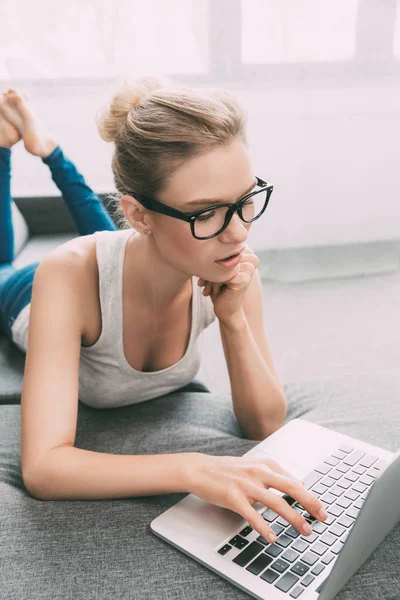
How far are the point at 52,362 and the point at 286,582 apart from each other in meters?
0.54

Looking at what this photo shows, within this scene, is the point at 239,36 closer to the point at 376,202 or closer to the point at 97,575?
the point at 376,202

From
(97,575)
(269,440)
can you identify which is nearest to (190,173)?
(269,440)

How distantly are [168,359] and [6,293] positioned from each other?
715mm

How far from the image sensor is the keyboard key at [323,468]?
99cm

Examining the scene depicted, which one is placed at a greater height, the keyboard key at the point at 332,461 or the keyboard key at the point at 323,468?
the keyboard key at the point at 323,468

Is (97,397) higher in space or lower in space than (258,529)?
lower

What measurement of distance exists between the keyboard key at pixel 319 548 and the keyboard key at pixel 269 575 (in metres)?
0.07

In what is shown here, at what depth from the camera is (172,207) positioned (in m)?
1.01

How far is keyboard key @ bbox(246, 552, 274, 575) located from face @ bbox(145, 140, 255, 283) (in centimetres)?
48

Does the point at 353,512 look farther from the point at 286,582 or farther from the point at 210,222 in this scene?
the point at 210,222

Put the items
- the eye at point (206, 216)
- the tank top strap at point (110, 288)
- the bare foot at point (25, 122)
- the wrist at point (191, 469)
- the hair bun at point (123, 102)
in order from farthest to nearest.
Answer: the bare foot at point (25, 122) → the tank top strap at point (110, 288) → the hair bun at point (123, 102) → the eye at point (206, 216) → the wrist at point (191, 469)

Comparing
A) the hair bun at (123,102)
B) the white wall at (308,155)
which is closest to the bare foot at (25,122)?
the white wall at (308,155)

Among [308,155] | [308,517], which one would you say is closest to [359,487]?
[308,517]

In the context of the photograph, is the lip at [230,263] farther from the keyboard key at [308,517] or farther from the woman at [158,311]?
the keyboard key at [308,517]
